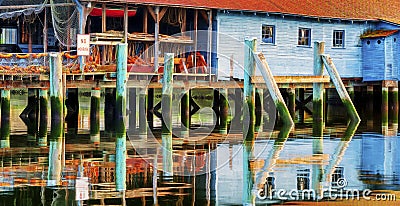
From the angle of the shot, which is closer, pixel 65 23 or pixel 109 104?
pixel 65 23

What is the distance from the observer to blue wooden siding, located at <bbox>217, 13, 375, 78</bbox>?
3950 centimetres

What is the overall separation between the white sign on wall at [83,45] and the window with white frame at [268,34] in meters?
11.6

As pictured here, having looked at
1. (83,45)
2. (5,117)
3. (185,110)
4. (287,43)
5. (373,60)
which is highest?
(287,43)

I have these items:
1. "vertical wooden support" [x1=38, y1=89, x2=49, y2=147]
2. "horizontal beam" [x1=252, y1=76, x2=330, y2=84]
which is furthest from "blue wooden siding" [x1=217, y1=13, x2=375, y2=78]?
"vertical wooden support" [x1=38, y1=89, x2=49, y2=147]

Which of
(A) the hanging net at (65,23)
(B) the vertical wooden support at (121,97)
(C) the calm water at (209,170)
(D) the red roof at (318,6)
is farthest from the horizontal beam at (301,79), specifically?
(A) the hanging net at (65,23)

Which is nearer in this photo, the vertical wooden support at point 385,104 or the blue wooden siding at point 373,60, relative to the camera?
the vertical wooden support at point 385,104

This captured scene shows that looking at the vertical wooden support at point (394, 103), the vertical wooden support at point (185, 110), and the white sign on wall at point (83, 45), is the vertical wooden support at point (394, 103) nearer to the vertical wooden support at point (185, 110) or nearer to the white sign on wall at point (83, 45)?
the vertical wooden support at point (185, 110)

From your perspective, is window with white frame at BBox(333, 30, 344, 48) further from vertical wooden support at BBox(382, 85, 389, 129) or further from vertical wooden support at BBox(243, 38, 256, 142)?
vertical wooden support at BBox(243, 38, 256, 142)

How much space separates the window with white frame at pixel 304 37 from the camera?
4269 cm

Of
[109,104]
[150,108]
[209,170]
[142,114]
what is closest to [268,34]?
[150,108]

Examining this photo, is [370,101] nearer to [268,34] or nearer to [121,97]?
[268,34]

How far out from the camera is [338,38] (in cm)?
4403

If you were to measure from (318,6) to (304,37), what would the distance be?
1993 mm

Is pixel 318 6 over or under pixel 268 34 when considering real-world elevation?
over
